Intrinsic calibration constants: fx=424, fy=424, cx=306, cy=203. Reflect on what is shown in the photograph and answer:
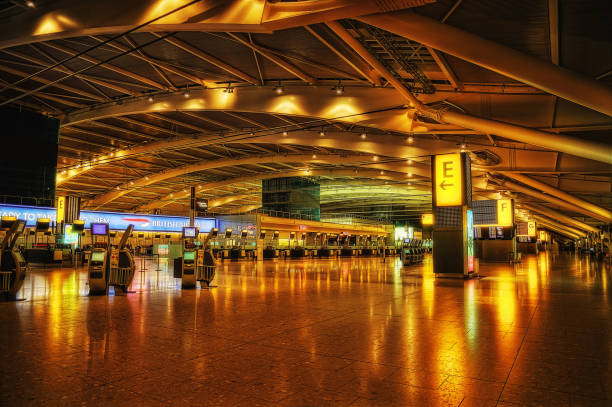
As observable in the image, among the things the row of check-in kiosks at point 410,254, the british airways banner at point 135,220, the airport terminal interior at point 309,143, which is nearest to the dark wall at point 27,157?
the airport terminal interior at point 309,143

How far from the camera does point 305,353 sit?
4.57 meters

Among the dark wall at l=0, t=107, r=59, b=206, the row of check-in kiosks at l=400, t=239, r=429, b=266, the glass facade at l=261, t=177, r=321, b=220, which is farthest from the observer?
the glass facade at l=261, t=177, r=321, b=220

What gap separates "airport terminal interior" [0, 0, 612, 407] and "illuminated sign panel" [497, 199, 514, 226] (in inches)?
78.3

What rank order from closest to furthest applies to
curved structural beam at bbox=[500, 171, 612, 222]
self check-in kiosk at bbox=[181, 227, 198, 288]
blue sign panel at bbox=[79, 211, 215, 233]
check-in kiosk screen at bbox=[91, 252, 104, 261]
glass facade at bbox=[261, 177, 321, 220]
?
check-in kiosk screen at bbox=[91, 252, 104, 261]
self check-in kiosk at bbox=[181, 227, 198, 288]
curved structural beam at bbox=[500, 171, 612, 222]
blue sign panel at bbox=[79, 211, 215, 233]
glass facade at bbox=[261, 177, 321, 220]

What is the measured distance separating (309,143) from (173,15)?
14838 millimetres

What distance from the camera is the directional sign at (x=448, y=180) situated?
16.3 m

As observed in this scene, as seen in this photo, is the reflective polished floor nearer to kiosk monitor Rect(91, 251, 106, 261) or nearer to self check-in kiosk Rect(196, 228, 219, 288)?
kiosk monitor Rect(91, 251, 106, 261)

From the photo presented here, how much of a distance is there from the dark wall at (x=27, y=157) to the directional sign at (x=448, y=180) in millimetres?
21069

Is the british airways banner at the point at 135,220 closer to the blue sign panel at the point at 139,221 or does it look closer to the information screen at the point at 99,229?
the blue sign panel at the point at 139,221

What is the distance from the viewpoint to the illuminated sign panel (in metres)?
31.8

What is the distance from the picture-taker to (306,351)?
466 centimetres

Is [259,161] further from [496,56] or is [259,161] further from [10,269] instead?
[10,269]

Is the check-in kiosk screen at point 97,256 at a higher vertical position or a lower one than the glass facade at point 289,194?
lower

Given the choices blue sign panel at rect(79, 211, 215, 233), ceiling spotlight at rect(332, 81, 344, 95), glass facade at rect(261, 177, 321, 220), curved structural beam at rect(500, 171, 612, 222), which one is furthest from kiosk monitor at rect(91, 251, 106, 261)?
glass facade at rect(261, 177, 321, 220)
